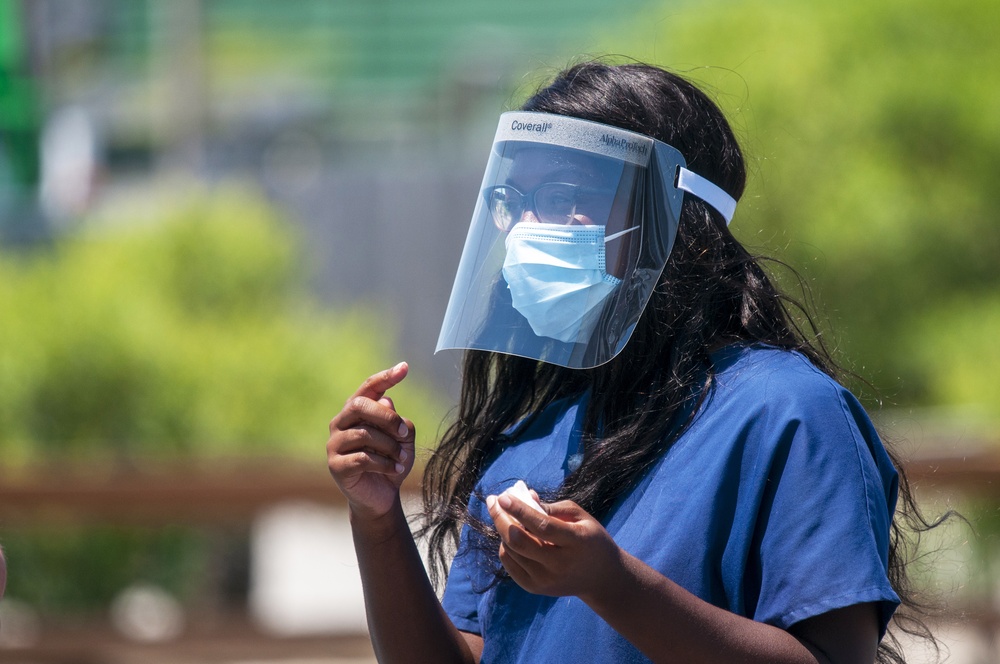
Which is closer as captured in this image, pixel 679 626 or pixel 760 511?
pixel 679 626

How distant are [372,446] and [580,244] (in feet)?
1.39

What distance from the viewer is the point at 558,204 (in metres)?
1.73

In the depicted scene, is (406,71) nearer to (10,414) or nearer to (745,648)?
(10,414)

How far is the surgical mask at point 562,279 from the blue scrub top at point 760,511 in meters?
0.20

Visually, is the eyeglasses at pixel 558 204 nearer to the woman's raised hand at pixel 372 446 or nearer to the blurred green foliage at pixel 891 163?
the woman's raised hand at pixel 372 446

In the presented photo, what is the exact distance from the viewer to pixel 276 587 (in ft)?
30.1

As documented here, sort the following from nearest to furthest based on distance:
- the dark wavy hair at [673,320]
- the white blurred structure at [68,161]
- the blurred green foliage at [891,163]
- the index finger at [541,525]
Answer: the index finger at [541,525]
the dark wavy hair at [673,320]
the blurred green foliage at [891,163]
the white blurred structure at [68,161]

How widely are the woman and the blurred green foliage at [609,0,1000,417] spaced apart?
18.0ft

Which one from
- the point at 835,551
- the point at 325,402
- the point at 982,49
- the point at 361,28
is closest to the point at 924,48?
the point at 982,49

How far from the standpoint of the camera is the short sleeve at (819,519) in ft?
4.50

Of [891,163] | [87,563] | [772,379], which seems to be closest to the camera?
[772,379]

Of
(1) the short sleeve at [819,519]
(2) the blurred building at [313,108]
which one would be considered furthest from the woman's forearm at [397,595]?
(2) the blurred building at [313,108]

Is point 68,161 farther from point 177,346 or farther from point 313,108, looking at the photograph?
point 177,346

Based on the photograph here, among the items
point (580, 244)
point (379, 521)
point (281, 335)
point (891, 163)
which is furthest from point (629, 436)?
point (281, 335)
